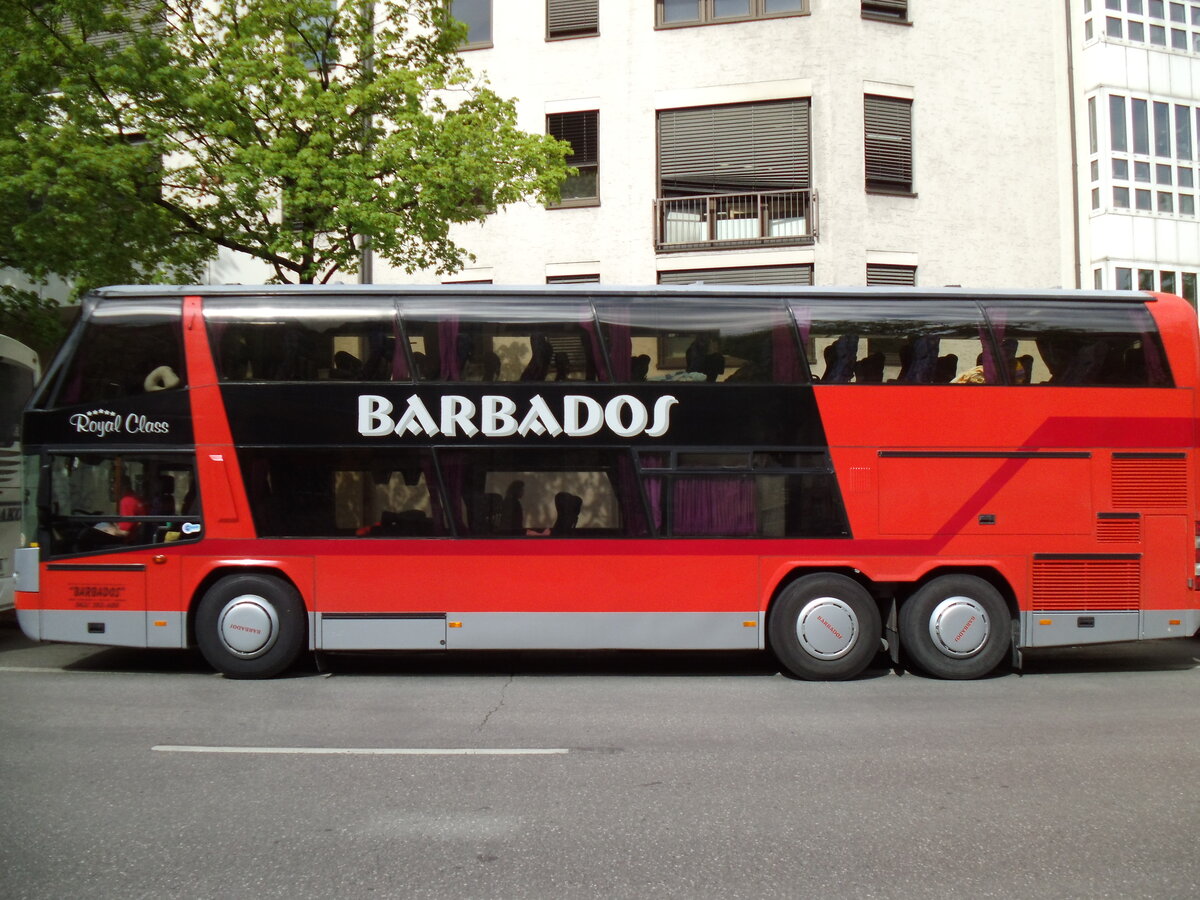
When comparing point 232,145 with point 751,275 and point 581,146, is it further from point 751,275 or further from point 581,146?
point 751,275

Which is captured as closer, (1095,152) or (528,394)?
(528,394)

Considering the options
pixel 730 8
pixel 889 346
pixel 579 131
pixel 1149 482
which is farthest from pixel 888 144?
pixel 1149 482

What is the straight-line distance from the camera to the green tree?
1327cm

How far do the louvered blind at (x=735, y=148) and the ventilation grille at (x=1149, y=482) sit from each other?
11124mm

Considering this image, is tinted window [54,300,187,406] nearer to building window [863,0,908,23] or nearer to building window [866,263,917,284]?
building window [866,263,917,284]

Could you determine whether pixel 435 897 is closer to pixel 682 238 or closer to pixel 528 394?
pixel 528 394

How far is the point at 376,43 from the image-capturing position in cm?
1527

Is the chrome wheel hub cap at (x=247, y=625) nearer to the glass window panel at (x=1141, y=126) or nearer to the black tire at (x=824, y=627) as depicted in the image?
the black tire at (x=824, y=627)

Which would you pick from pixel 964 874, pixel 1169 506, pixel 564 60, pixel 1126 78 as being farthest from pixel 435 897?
pixel 1126 78

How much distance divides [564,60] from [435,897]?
751 inches

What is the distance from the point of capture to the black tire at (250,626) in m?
9.95

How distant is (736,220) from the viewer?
20.2 metres

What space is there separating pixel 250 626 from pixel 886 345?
21.0 feet

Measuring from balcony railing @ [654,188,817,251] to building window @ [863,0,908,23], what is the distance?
12.1 ft
